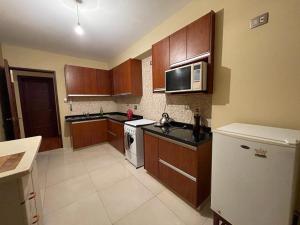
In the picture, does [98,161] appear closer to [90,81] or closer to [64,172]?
[64,172]

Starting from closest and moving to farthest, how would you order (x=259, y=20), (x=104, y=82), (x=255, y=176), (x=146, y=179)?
(x=255, y=176) < (x=259, y=20) < (x=146, y=179) < (x=104, y=82)

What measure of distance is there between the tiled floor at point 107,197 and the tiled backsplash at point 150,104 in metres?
1.17

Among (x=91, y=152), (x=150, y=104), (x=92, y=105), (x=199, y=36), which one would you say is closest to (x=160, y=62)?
(x=199, y=36)

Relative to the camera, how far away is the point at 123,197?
1.80 m

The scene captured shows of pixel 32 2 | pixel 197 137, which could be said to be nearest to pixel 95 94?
pixel 32 2

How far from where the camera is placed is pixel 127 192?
189 cm

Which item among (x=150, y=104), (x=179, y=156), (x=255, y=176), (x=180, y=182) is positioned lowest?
(x=180, y=182)

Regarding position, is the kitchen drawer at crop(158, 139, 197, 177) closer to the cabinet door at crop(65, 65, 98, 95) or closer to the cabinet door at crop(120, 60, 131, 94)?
the cabinet door at crop(120, 60, 131, 94)

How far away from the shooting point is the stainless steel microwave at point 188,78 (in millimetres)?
1489

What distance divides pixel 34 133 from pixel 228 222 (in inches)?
227

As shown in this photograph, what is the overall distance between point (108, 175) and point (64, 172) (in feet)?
2.88

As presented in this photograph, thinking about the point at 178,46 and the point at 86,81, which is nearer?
the point at 178,46

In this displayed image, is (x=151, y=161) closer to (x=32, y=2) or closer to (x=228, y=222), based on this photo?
(x=228, y=222)

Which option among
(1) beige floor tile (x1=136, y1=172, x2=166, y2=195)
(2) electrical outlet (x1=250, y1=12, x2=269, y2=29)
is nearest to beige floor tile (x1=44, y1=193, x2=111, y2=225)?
(1) beige floor tile (x1=136, y1=172, x2=166, y2=195)
